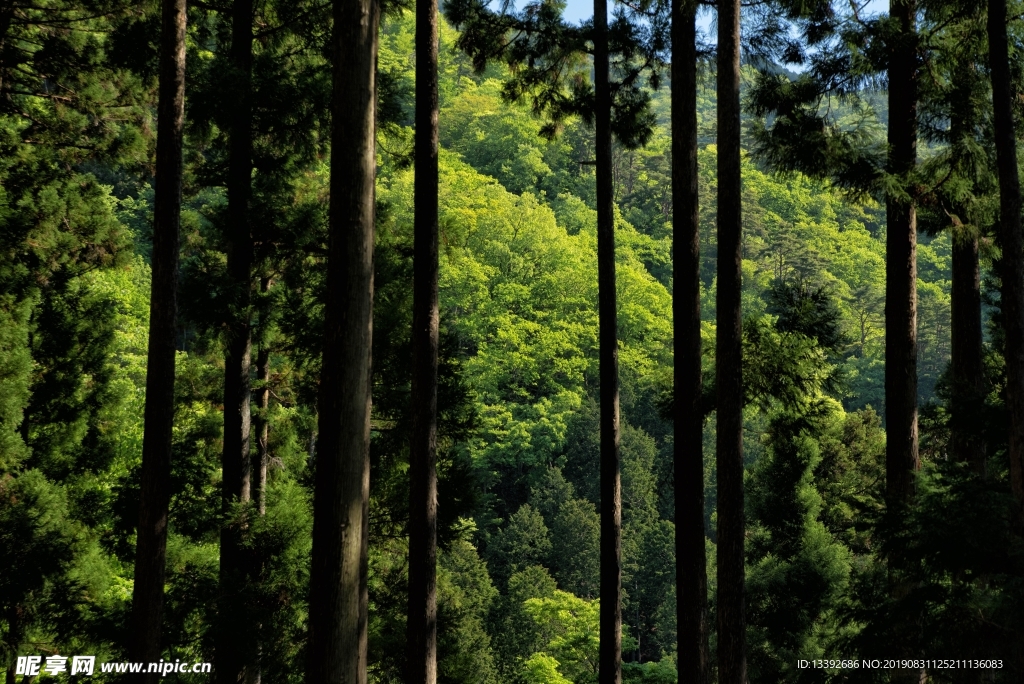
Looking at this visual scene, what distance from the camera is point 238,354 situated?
9.43 m

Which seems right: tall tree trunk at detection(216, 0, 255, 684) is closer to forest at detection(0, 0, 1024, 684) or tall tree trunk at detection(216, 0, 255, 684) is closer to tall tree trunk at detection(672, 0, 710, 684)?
forest at detection(0, 0, 1024, 684)

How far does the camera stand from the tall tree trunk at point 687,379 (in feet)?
25.0

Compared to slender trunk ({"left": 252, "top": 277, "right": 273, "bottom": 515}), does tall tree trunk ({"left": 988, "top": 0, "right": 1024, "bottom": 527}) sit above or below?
above

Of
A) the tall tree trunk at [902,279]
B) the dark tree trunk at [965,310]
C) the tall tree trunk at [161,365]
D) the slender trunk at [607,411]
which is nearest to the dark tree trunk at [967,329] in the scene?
the dark tree trunk at [965,310]

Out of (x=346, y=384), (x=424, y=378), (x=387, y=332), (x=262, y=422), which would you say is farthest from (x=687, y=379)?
(x=262, y=422)

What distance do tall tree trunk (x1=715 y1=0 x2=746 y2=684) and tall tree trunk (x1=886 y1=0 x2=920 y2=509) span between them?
5.56ft

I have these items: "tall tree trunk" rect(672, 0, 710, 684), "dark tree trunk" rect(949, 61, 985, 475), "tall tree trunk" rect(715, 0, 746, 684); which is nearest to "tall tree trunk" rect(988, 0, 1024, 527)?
"dark tree trunk" rect(949, 61, 985, 475)

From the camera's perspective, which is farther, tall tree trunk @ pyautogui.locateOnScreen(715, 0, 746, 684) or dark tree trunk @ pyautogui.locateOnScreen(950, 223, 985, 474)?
dark tree trunk @ pyautogui.locateOnScreen(950, 223, 985, 474)

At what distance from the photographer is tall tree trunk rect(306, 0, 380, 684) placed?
436cm

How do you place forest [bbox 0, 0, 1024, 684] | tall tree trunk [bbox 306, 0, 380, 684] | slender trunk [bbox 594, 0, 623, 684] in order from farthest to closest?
slender trunk [bbox 594, 0, 623, 684]
forest [bbox 0, 0, 1024, 684]
tall tree trunk [bbox 306, 0, 380, 684]

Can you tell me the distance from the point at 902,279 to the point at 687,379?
2.39 meters

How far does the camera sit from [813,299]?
10.2 meters

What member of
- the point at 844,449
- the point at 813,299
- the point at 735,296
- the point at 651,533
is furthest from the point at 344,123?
the point at 651,533

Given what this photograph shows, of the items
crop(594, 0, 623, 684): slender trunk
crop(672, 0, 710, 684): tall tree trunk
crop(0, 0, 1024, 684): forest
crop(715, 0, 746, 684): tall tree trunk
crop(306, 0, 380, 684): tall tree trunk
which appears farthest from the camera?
crop(594, 0, 623, 684): slender trunk
